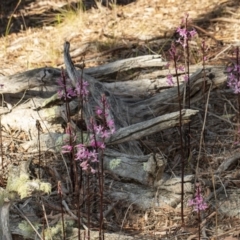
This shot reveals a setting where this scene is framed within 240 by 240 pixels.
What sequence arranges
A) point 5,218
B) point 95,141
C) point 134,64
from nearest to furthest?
point 95,141 → point 5,218 → point 134,64

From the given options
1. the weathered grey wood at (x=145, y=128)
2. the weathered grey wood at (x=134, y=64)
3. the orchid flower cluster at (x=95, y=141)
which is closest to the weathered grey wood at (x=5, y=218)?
the orchid flower cluster at (x=95, y=141)

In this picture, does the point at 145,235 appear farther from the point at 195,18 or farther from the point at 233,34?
the point at 195,18

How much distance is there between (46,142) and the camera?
418cm

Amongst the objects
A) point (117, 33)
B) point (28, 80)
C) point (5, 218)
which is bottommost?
point (5, 218)

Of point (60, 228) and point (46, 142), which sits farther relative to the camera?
point (46, 142)

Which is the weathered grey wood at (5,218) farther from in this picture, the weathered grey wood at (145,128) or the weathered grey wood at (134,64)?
the weathered grey wood at (134,64)

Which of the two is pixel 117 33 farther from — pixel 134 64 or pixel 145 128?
pixel 145 128

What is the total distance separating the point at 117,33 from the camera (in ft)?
21.4

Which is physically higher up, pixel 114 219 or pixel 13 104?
pixel 13 104

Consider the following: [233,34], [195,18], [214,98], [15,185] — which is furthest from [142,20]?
[15,185]

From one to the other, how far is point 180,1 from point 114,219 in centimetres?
402

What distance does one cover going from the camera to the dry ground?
5770 mm

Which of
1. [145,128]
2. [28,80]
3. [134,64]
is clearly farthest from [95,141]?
[134,64]

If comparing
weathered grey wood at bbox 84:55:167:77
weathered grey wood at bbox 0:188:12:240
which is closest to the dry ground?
weathered grey wood at bbox 84:55:167:77
